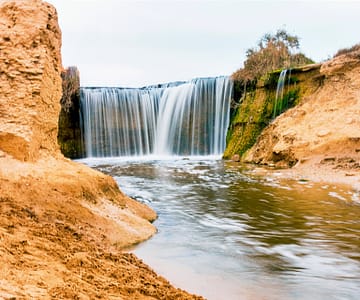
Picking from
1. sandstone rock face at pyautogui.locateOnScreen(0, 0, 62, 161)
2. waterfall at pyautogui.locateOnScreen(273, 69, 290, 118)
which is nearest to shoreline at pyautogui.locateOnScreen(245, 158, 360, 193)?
waterfall at pyautogui.locateOnScreen(273, 69, 290, 118)

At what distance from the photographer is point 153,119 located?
22547 millimetres

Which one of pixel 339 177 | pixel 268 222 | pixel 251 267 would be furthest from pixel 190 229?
pixel 339 177

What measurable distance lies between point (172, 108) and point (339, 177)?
13.2m

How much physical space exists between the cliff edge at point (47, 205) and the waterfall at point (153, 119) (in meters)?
15.3

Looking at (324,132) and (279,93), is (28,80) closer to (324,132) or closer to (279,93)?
(324,132)

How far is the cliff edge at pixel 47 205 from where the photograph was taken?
7.08 feet

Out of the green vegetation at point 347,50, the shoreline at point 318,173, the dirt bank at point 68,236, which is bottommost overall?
the shoreline at point 318,173

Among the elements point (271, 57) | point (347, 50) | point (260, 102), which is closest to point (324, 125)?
point (347, 50)

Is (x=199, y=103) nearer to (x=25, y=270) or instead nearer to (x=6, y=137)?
(x=6, y=137)

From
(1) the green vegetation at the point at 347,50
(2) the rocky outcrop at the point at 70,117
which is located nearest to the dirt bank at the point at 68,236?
(1) the green vegetation at the point at 347,50

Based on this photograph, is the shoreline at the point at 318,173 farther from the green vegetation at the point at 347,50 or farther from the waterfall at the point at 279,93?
the green vegetation at the point at 347,50

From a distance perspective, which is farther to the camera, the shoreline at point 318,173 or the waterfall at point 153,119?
the waterfall at point 153,119

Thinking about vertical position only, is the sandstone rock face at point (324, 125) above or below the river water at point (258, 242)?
above

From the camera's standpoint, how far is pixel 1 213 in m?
Result: 3.00
